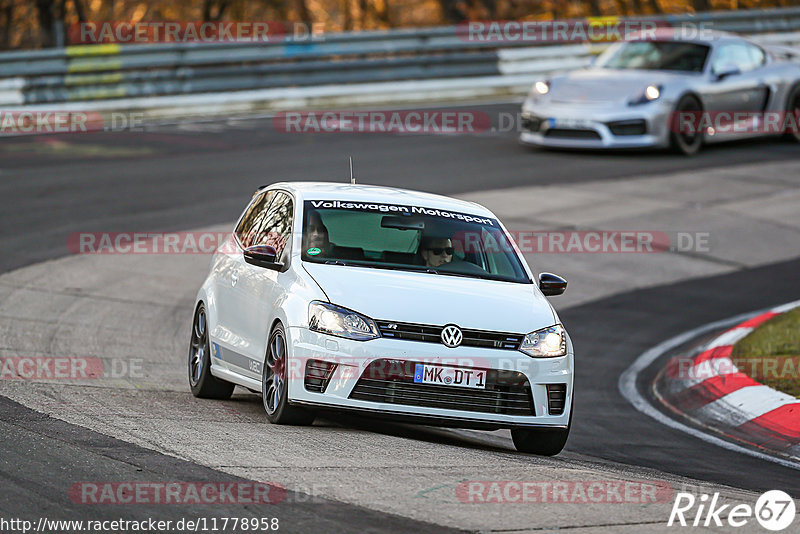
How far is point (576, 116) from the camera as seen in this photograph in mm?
19922

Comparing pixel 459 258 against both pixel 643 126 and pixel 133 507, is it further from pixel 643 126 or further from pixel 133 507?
pixel 643 126

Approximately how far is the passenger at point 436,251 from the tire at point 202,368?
1.70m

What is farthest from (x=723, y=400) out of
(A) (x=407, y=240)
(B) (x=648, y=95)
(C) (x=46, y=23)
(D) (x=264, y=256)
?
(C) (x=46, y=23)

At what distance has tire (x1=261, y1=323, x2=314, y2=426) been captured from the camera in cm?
782

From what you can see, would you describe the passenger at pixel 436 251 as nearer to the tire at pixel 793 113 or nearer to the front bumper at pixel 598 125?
the front bumper at pixel 598 125

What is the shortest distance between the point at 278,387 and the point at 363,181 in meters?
9.89

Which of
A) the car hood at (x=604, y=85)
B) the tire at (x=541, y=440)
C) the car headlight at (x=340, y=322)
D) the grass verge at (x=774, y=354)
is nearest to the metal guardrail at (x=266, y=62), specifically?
the car hood at (x=604, y=85)

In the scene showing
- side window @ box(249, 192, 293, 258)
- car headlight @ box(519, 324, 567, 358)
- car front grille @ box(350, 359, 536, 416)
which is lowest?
car front grille @ box(350, 359, 536, 416)

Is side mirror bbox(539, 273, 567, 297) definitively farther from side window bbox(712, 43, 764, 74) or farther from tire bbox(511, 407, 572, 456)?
side window bbox(712, 43, 764, 74)

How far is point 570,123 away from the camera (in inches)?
787

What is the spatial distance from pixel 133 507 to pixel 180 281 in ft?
26.1

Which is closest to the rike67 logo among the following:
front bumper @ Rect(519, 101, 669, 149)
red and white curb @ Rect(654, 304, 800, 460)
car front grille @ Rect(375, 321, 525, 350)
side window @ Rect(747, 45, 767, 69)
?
car front grille @ Rect(375, 321, 525, 350)

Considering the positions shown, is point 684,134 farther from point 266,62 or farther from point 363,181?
point 266,62

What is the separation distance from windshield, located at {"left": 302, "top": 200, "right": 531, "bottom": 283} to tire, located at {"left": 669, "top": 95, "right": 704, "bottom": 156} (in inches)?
466
